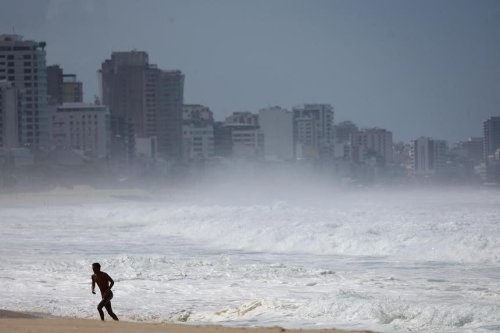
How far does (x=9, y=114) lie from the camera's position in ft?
505

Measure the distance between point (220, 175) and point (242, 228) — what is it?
492ft

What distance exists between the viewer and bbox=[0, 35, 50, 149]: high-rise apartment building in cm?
15850

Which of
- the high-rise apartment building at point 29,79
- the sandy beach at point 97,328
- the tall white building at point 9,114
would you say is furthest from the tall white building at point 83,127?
the sandy beach at point 97,328

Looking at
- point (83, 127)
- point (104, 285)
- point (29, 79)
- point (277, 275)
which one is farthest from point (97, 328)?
point (29, 79)

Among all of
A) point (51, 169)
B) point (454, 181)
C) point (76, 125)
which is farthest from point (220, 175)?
point (51, 169)

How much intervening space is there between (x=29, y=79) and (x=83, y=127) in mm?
12052

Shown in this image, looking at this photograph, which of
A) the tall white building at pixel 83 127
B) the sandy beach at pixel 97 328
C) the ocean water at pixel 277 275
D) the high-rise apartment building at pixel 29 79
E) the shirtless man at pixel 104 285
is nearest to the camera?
the sandy beach at pixel 97 328

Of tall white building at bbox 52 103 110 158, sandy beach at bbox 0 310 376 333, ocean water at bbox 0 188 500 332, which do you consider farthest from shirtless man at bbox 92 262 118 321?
tall white building at bbox 52 103 110 158

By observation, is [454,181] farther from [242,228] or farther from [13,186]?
[242,228]

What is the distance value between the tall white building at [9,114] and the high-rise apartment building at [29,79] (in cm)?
190

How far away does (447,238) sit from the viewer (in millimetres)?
26438

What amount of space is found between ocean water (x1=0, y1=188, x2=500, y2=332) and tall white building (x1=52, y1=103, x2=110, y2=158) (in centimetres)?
13635

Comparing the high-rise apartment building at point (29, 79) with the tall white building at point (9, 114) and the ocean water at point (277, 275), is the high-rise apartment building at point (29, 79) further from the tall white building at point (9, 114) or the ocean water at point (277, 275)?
the ocean water at point (277, 275)

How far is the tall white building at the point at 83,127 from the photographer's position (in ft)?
560
